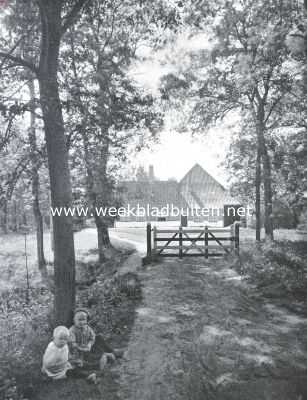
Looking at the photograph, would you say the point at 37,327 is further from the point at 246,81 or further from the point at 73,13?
the point at 246,81

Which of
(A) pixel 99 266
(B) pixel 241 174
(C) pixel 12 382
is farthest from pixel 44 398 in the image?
(B) pixel 241 174

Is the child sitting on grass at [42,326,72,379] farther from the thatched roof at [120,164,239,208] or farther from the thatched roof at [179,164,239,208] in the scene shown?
the thatched roof at [179,164,239,208]

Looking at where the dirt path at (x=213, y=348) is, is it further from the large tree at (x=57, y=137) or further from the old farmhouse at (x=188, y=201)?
the old farmhouse at (x=188, y=201)

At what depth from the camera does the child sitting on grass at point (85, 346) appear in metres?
5.96

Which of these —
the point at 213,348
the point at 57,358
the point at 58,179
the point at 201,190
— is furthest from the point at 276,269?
the point at 201,190

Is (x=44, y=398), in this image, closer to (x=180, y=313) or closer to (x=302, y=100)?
(x=180, y=313)

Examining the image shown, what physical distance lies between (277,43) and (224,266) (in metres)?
8.07

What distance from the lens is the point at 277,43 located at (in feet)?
39.3

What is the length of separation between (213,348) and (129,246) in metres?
13.6

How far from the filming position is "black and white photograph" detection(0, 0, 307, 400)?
5.50m

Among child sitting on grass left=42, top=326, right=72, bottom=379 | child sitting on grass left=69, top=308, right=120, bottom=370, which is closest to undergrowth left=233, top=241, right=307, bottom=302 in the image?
child sitting on grass left=69, top=308, right=120, bottom=370

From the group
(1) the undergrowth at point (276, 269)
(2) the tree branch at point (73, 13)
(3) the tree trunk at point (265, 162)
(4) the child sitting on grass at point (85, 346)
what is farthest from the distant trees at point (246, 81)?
(4) the child sitting on grass at point (85, 346)

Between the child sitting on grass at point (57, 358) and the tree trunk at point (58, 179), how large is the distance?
78.7 inches

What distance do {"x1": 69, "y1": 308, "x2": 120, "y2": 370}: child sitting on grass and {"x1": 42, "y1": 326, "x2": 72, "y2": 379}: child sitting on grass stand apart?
1.30 ft
